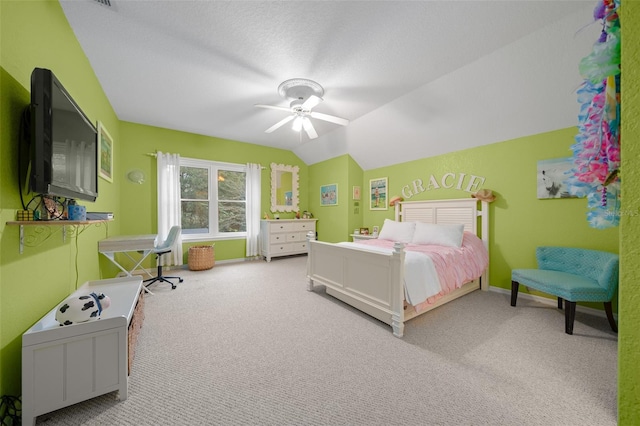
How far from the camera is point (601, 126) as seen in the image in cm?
69

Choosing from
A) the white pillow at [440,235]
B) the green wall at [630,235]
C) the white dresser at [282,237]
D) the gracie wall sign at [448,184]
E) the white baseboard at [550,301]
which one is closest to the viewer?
the green wall at [630,235]

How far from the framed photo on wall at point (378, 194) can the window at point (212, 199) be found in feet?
9.14

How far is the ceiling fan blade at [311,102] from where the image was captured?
2.51 m

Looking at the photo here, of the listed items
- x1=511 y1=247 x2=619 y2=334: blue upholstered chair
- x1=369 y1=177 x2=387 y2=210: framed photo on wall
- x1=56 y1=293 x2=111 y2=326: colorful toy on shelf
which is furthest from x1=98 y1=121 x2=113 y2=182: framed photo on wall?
x1=511 y1=247 x2=619 y2=334: blue upholstered chair

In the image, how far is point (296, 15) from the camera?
71.9 inches

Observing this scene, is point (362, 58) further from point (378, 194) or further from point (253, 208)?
point (253, 208)

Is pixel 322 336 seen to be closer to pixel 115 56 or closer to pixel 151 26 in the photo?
pixel 151 26

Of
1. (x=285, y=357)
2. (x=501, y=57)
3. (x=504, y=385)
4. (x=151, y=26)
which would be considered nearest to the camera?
(x=504, y=385)

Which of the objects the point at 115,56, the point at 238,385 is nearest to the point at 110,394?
the point at 238,385

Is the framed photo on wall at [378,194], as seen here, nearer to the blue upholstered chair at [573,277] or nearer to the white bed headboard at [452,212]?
the white bed headboard at [452,212]

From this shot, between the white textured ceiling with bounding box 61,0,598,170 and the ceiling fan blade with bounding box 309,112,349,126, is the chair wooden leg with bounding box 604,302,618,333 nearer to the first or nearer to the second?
the white textured ceiling with bounding box 61,0,598,170

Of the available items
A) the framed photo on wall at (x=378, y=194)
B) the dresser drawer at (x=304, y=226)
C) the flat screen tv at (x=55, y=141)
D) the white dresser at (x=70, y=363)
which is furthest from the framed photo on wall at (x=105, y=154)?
the framed photo on wall at (x=378, y=194)

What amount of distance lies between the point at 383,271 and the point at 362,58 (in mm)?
2116

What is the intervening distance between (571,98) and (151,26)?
4039mm
